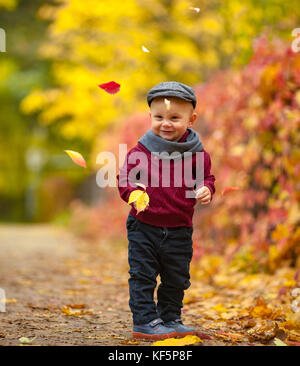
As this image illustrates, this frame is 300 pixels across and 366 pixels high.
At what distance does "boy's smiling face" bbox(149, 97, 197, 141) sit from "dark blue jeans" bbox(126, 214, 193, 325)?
0.53m

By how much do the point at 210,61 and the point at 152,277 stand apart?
847cm

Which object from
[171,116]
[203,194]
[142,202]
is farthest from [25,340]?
[171,116]

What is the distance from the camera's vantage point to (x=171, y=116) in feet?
9.09

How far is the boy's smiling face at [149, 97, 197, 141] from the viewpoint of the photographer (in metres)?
2.75

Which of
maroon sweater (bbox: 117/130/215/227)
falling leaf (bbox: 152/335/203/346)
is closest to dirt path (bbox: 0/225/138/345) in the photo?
falling leaf (bbox: 152/335/203/346)

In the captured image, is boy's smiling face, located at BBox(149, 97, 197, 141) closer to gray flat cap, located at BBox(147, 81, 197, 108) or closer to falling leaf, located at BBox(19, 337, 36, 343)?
gray flat cap, located at BBox(147, 81, 197, 108)

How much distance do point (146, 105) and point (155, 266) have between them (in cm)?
874

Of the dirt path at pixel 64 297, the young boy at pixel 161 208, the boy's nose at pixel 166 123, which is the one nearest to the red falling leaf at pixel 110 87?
the young boy at pixel 161 208

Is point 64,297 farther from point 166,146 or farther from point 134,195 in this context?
point 166,146

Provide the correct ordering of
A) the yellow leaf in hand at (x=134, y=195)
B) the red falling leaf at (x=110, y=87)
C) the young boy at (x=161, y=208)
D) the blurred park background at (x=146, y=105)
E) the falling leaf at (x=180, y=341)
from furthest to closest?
the blurred park background at (x=146, y=105) < the red falling leaf at (x=110, y=87) < the young boy at (x=161, y=208) < the yellow leaf in hand at (x=134, y=195) < the falling leaf at (x=180, y=341)

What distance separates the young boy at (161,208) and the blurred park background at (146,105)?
383 mm

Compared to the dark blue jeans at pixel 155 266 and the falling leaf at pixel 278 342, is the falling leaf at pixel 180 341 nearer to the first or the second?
the dark blue jeans at pixel 155 266

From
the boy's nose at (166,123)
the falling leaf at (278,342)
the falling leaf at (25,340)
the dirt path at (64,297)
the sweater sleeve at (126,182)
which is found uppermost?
the boy's nose at (166,123)

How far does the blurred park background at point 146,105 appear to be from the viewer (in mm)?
4816
